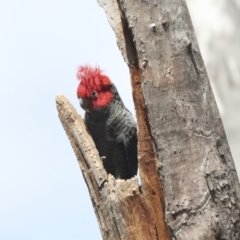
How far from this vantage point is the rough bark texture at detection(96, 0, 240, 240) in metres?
2.86

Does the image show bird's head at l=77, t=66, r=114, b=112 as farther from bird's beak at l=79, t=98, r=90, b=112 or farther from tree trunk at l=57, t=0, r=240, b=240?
tree trunk at l=57, t=0, r=240, b=240

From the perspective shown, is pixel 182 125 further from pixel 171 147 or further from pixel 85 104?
pixel 85 104

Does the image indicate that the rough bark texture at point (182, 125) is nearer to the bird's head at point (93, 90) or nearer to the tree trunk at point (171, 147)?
the tree trunk at point (171, 147)

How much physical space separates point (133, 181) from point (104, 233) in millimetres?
286

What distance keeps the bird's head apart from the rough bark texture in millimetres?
1468

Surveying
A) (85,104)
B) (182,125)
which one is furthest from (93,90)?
(182,125)

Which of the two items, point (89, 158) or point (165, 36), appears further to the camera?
point (89, 158)

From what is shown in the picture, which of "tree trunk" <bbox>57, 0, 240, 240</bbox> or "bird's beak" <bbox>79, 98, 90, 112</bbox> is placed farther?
"bird's beak" <bbox>79, 98, 90, 112</bbox>

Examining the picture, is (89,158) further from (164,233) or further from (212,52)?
(212,52)

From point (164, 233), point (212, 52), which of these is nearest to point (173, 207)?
point (164, 233)

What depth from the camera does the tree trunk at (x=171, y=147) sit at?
287 centimetres

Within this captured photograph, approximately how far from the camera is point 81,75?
4492 mm

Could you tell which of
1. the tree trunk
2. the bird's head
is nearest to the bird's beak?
the bird's head

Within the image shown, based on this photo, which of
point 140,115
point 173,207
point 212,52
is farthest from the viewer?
point 212,52
